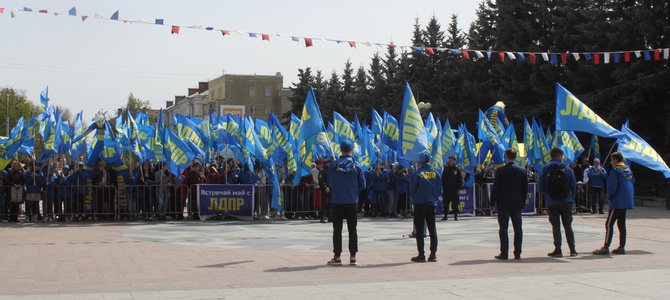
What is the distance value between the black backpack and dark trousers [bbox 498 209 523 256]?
32.1 inches

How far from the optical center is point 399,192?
23438 millimetres

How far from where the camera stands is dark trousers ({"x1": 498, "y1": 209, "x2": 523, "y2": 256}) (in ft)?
41.3

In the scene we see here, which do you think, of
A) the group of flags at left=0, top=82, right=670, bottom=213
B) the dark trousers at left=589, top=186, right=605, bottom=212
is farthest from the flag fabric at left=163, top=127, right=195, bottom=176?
the dark trousers at left=589, top=186, right=605, bottom=212

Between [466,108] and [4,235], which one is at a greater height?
[466,108]

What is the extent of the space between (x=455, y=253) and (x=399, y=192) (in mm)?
9928

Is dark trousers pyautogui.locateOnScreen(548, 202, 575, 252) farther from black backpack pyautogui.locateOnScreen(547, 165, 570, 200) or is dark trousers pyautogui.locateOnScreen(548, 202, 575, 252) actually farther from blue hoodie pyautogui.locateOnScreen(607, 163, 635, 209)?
blue hoodie pyautogui.locateOnScreen(607, 163, 635, 209)

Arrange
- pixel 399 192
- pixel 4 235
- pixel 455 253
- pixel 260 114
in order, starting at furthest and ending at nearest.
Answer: pixel 260 114
pixel 399 192
pixel 4 235
pixel 455 253

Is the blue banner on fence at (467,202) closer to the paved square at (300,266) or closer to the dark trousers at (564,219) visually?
the paved square at (300,266)

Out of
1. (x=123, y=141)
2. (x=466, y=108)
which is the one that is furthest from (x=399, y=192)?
(x=466, y=108)

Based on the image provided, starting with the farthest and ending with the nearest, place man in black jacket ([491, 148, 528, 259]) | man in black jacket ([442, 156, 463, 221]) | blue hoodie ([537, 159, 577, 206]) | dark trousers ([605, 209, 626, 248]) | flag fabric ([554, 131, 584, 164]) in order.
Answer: flag fabric ([554, 131, 584, 164]), man in black jacket ([442, 156, 463, 221]), dark trousers ([605, 209, 626, 248]), blue hoodie ([537, 159, 577, 206]), man in black jacket ([491, 148, 528, 259])

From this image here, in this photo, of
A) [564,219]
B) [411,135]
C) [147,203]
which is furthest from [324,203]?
[564,219]

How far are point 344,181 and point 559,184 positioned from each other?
3667 millimetres

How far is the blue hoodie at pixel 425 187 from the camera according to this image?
12555mm

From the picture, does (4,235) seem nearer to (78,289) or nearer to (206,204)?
(206,204)
